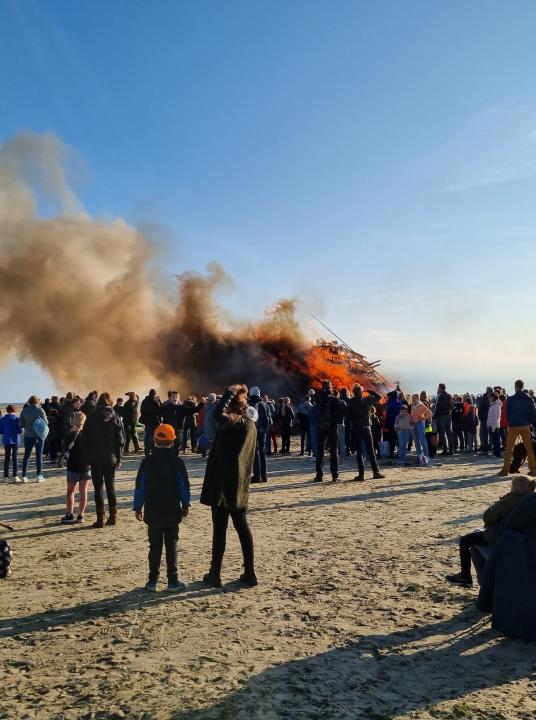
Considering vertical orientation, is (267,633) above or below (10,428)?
below

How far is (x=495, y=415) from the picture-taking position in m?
14.2

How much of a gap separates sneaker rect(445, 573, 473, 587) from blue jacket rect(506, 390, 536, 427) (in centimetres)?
649

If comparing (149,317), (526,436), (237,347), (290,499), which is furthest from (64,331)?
(526,436)

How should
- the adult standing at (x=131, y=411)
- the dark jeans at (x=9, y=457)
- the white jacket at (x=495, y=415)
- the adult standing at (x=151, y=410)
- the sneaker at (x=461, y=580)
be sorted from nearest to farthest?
the sneaker at (x=461, y=580) < the dark jeans at (x=9, y=457) < the adult standing at (x=151, y=410) < the white jacket at (x=495, y=415) < the adult standing at (x=131, y=411)

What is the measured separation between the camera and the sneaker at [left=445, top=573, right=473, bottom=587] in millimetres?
5227

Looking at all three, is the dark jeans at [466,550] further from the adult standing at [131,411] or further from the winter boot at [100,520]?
the adult standing at [131,411]

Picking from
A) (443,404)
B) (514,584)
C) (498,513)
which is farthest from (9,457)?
(514,584)

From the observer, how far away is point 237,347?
30297 mm

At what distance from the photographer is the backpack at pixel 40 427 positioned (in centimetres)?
1192

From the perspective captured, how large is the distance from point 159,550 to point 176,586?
0.38 meters

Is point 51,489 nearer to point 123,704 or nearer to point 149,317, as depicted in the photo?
point 123,704

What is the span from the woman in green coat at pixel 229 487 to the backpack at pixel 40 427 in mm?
7723

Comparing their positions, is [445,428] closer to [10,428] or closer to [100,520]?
[100,520]

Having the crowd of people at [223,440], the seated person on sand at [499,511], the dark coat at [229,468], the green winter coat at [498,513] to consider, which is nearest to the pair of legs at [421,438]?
the crowd of people at [223,440]
